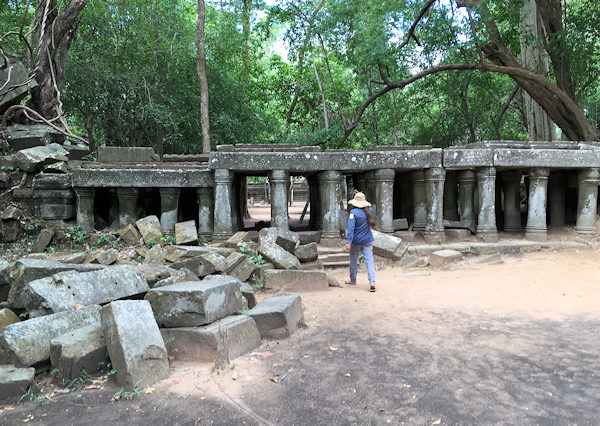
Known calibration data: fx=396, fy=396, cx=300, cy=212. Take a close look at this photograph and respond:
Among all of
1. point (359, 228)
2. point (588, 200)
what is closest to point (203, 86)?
point (359, 228)

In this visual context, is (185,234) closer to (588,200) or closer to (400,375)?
(400,375)

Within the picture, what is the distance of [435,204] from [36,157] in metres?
7.84

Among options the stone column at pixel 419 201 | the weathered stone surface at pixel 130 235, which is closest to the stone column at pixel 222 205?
the weathered stone surface at pixel 130 235

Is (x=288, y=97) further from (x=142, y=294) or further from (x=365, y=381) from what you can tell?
(x=365, y=381)

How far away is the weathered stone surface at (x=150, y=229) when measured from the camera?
23.3ft

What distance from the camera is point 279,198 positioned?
7.77 meters

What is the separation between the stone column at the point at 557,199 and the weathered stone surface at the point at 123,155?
9.14m

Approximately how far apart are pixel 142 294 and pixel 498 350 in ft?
12.1

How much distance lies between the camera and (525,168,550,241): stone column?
27.2ft

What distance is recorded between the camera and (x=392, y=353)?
12.0 ft

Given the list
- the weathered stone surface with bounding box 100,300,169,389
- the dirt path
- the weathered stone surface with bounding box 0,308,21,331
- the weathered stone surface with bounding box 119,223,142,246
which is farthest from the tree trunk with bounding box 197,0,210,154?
the weathered stone surface with bounding box 100,300,169,389

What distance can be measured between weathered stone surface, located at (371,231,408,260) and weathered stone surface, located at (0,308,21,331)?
5.58m

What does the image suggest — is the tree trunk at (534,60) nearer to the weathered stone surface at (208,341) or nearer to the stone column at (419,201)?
the stone column at (419,201)

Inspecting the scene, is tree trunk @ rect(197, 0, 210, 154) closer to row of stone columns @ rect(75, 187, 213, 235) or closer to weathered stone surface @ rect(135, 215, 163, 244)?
row of stone columns @ rect(75, 187, 213, 235)
